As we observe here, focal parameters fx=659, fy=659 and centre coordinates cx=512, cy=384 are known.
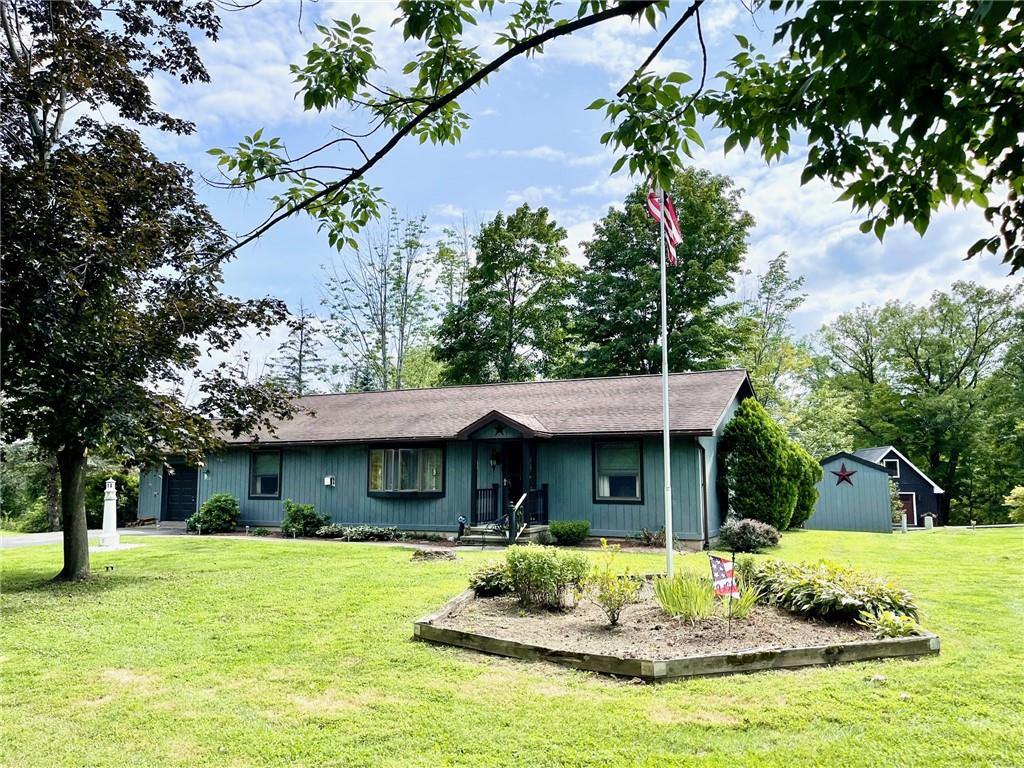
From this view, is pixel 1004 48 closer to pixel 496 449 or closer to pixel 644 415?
pixel 644 415

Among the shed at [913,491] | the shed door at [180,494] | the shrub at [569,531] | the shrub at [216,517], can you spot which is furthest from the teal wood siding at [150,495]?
the shed at [913,491]

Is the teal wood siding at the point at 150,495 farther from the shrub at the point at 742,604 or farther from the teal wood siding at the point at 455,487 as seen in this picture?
the shrub at the point at 742,604

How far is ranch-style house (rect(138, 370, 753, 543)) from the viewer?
1543 cm

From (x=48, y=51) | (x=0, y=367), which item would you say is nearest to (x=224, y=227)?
(x=48, y=51)

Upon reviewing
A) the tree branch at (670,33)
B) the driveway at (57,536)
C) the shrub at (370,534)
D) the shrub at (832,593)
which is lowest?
the driveway at (57,536)

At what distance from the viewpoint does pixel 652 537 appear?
48.6 feet

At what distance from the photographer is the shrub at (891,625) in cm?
593

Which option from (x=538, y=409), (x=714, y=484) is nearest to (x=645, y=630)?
(x=714, y=484)

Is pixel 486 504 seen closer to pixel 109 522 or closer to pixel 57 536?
pixel 109 522

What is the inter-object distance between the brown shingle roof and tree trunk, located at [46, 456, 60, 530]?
23.1 feet

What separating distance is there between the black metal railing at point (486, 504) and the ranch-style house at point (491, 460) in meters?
0.03

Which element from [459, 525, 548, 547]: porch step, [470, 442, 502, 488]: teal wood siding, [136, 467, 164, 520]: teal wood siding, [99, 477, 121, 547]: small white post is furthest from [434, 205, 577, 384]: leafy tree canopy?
[99, 477, 121, 547]: small white post

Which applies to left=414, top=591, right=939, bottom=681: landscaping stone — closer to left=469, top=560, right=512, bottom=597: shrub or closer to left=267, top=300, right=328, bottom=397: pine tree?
left=469, top=560, right=512, bottom=597: shrub

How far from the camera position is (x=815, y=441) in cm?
2936
